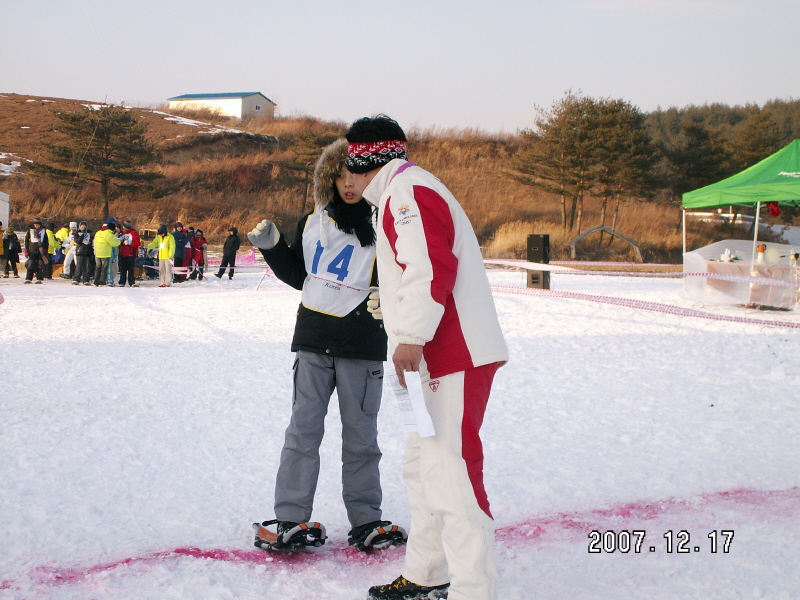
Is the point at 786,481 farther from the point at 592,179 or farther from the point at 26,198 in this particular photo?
the point at 26,198

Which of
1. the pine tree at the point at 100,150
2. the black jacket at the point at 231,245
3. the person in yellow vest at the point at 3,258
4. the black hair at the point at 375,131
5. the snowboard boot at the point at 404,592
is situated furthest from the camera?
the pine tree at the point at 100,150

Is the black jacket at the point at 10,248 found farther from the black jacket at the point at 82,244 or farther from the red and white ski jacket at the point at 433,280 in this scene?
the red and white ski jacket at the point at 433,280

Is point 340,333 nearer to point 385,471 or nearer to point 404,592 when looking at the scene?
point 404,592

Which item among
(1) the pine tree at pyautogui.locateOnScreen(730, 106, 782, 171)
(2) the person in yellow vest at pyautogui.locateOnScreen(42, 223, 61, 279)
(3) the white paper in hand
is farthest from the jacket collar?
(1) the pine tree at pyautogui.locateOnScreen(730, 106, 782, 171)

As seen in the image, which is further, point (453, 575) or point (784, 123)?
point (784, 123)

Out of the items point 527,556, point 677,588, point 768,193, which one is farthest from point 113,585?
point 768,193

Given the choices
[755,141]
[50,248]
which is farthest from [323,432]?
[755,141]

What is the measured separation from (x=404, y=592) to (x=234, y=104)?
67.3 metres

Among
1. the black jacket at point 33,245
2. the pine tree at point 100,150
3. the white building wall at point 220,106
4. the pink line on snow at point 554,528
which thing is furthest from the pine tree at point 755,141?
the pink line on snow at point 554,528

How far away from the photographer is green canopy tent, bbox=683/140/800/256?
11.8m

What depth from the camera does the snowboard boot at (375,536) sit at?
2674 mm

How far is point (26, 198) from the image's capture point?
32750 millimetres

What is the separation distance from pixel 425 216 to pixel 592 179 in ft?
116

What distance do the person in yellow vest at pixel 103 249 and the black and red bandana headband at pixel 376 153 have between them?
45.6 ft
